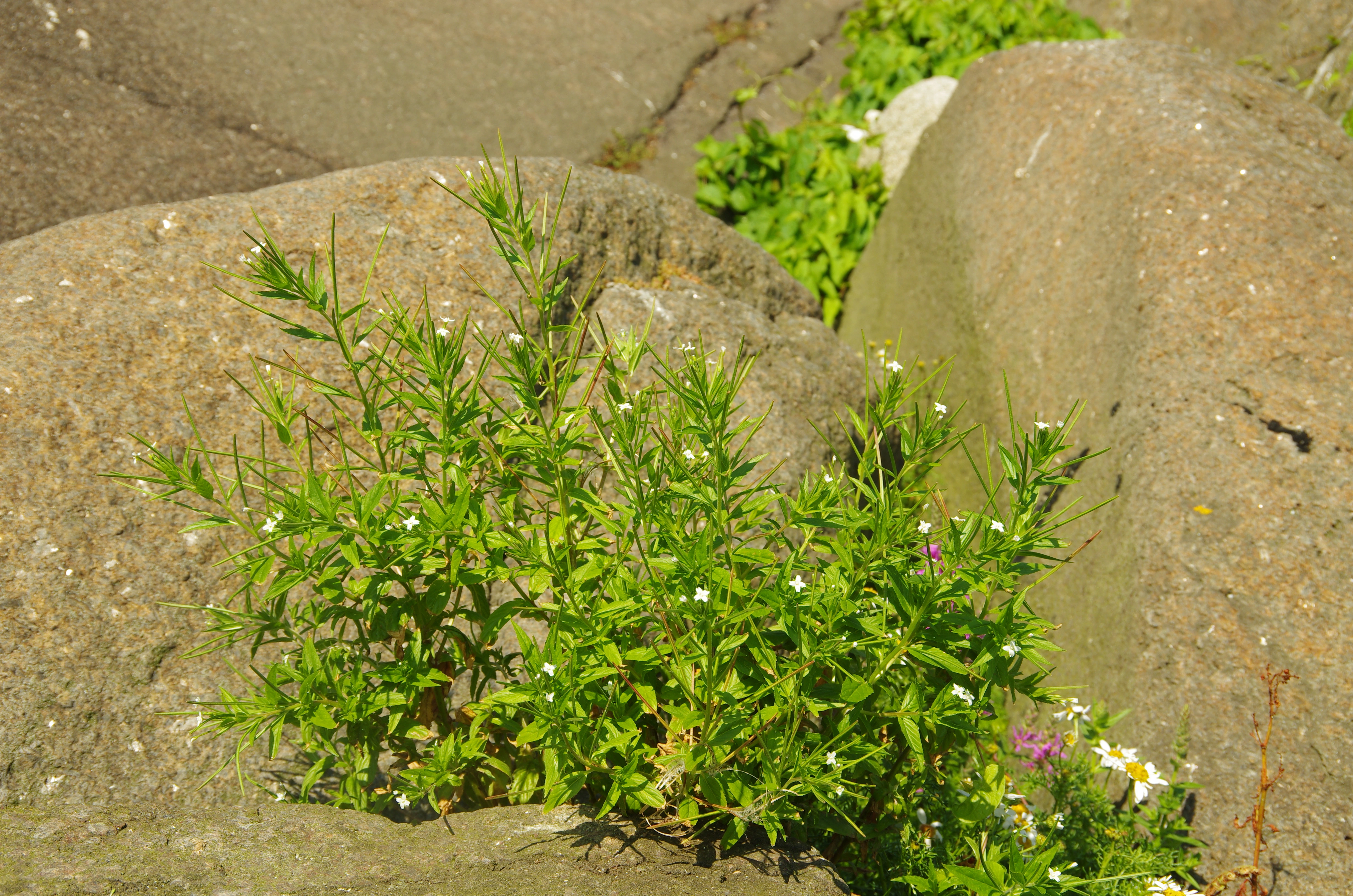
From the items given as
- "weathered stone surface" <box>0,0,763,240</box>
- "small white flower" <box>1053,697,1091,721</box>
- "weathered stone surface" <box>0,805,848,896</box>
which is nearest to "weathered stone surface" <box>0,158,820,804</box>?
"weathered stone surface" <box>0,805,848,896</box>

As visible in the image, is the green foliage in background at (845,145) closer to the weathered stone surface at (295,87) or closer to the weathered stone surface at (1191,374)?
the weathered stone surface at (295,87)

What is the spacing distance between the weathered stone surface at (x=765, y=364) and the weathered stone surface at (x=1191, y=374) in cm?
57

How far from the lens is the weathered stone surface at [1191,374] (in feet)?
7.64

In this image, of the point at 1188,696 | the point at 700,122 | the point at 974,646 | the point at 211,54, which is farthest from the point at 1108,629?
the point at 211,54

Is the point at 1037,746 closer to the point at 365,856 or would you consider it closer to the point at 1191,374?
the point at 1191,374

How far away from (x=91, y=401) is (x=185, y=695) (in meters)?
0.76

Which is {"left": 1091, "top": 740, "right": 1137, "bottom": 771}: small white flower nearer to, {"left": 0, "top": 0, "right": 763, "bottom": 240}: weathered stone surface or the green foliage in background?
the green foliage in background

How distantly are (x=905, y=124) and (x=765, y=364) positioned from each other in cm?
263

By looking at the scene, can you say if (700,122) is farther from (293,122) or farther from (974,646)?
(974,646)

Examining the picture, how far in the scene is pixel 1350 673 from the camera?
2287mm

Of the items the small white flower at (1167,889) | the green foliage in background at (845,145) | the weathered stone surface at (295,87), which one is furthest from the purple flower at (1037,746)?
the weathered stone surface at (295,87)

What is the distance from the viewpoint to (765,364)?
296cm

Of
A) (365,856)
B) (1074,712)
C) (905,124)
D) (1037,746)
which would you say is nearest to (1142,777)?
(1074,712)

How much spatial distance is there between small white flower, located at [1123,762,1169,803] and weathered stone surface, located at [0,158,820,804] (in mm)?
1840
